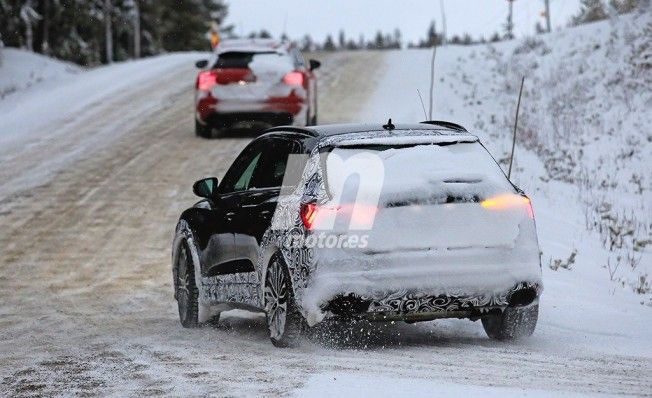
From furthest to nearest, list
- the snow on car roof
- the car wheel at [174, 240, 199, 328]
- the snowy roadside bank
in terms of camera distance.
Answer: the snow on car roof, the car wheel at [174, 240, 199, 328], the snowy roadside bank

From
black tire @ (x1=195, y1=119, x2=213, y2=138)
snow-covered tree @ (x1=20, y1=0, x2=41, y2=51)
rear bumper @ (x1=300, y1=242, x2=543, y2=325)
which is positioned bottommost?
snow-covered tree @ (x1=20, y1=0, x2=41, y2=51)

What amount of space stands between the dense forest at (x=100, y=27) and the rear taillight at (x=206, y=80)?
1233 inches

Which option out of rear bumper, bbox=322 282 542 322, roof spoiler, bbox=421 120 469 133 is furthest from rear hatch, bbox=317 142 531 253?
roof spoiler, bbox=421 120 469 133

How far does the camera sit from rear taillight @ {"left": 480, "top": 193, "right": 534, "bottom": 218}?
332 inches

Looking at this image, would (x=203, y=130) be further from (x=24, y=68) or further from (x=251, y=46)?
(x=24, y=68)

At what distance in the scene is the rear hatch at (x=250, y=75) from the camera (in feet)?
71.6

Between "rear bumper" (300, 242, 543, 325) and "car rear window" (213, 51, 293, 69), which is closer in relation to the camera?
"rear bumper" (300, 242, 543, 325)

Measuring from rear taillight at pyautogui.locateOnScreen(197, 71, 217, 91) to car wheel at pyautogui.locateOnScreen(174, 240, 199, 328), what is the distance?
1126cm

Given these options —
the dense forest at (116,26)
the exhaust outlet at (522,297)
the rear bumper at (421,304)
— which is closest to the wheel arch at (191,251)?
the rear bumper at (421,304)

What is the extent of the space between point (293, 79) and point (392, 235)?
13.9 metres

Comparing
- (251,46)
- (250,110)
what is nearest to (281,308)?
(250,110)

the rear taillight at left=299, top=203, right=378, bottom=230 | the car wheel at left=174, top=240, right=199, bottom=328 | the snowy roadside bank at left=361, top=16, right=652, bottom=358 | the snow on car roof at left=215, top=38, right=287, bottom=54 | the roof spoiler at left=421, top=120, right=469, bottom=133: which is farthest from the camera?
the snow on car roof at left=215, top=38, right=287, bottom=54

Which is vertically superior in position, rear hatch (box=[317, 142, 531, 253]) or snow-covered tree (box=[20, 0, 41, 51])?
rear hatch (box=[317, 142, 531, 253])

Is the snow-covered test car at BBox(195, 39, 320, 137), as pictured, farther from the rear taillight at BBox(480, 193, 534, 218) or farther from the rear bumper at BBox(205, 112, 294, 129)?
the rear taillight at BBox(480, 193, 534, 218)
